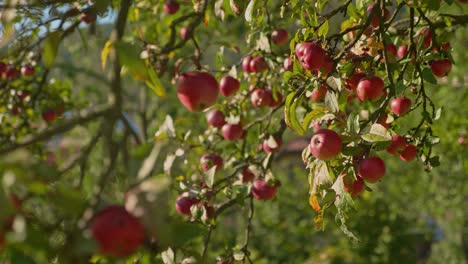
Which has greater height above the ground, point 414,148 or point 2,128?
point 414,148

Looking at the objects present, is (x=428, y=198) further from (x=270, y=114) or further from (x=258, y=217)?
(x=270, y=114)

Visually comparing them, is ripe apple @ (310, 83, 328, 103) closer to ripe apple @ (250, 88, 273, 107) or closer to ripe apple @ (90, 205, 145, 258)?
ripe apple @ (250, 88, 273, 107)

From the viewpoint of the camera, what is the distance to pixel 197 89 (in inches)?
57.8

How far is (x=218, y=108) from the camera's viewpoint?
2.82 meters

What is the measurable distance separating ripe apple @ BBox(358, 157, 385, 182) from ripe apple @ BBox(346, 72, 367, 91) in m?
0.39

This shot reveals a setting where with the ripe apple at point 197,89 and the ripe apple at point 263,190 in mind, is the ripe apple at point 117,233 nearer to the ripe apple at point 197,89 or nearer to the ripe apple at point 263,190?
the ripe apple at point 197,89

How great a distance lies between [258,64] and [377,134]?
3.73 ft

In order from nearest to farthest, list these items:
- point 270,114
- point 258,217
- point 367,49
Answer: point 367,49, point 270,114, point 258,217

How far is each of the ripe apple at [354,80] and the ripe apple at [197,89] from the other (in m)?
0.72

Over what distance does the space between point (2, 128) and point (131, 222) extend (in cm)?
302

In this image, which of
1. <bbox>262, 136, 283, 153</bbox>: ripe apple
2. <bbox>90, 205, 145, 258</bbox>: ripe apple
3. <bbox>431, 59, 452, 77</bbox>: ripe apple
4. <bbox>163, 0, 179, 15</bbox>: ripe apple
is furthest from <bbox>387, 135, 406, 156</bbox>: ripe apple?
<bbox>163, 0, 179, 15</bbox>: ripe apple

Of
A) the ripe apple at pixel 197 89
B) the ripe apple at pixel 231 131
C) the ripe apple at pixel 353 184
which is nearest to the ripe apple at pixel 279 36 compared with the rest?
the ripe apple at pixel 231 131

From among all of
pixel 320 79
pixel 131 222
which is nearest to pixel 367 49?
pixel 320 79

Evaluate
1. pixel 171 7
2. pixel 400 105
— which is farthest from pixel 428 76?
pixel 171 7
